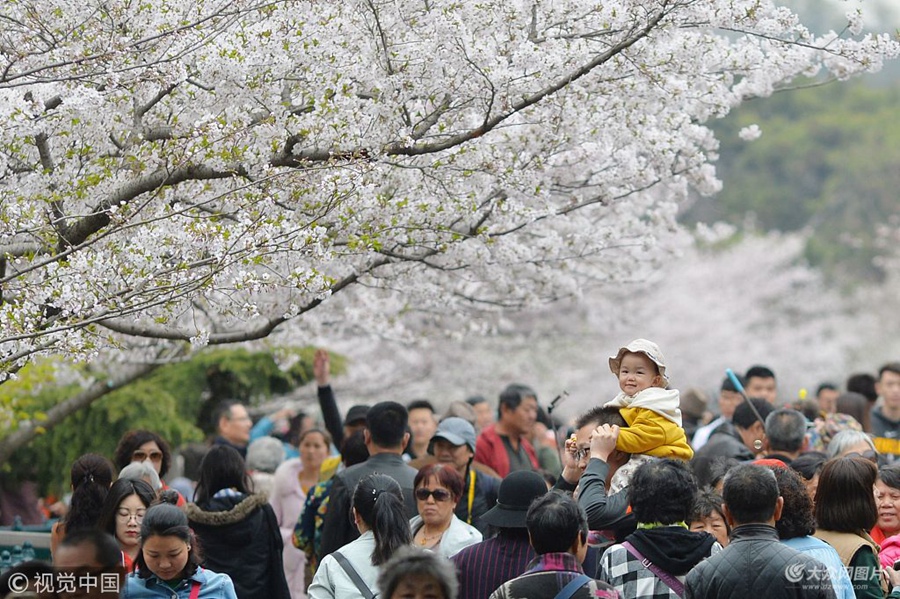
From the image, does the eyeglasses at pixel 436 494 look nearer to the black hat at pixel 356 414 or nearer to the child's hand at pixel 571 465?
the child's hand at pixel 571 465

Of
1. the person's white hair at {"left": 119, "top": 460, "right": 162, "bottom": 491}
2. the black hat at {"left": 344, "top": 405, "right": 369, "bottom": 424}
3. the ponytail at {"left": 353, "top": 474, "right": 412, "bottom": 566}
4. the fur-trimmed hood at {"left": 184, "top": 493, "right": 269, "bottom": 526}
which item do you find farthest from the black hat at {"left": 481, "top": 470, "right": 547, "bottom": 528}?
the black hat at {"left": 344, "top": 405, "right": 369, "bottom": 424}

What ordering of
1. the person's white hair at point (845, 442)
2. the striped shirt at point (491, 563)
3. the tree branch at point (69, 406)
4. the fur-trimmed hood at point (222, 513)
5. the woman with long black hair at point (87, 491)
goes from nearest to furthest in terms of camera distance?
the striped shirt at point (491, 563)
the woman with long black hair at point (87, 491)
the fur-trimmed hood at point (222, 513)
the person's white hair at point (845, 442)
the tree branch at point (69, 406)

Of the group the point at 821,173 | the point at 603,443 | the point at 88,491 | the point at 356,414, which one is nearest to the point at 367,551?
the point at 603,443

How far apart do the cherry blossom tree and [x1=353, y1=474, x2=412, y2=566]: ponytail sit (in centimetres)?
114

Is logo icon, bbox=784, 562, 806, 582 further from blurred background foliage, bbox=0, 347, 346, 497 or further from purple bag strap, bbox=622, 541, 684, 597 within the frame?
blurred background foliage, bbox=0, 347, 346, 497

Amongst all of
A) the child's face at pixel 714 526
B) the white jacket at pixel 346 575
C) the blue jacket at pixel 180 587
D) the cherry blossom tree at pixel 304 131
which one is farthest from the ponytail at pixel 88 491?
the child's face at pixel 714 526

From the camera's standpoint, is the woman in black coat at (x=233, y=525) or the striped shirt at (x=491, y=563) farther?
the woman in black coat at (x=233, y=525)

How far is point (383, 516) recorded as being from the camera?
5.79 meters

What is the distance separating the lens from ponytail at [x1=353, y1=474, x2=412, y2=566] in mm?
5758

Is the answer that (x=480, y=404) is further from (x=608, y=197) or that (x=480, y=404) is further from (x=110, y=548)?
(x=110, y=548)

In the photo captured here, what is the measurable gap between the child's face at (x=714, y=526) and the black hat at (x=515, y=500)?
807 mm

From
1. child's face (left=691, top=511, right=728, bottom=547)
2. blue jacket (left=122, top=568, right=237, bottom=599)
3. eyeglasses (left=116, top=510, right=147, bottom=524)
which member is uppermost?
eyeglasses (left=116, top=510, right=147, bottom=524)

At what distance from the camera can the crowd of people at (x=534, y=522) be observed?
4695 mm

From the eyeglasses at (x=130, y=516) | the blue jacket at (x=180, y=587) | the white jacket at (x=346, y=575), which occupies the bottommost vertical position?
→ the white jacket at (x=346, y=575)
